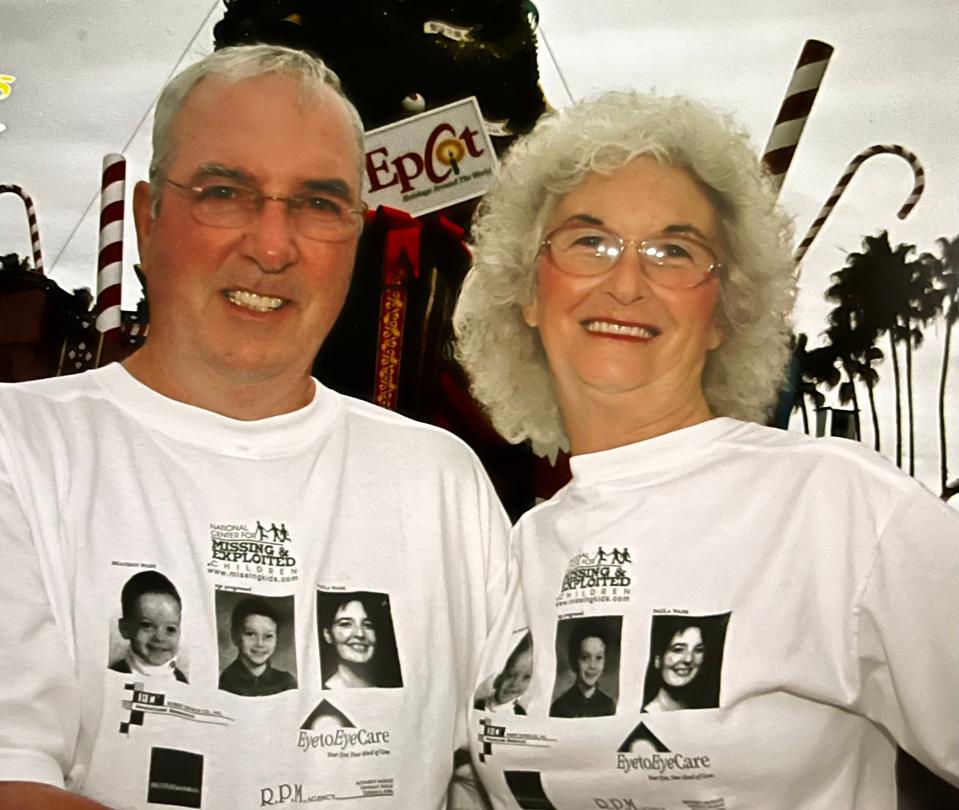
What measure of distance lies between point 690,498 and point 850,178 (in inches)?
23.8

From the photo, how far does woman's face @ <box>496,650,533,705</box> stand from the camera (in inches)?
63.7

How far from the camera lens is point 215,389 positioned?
1.66 metres

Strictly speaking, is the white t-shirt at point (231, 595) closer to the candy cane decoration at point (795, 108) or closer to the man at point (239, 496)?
the man at point (239, 496)

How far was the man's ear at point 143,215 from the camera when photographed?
168 cm

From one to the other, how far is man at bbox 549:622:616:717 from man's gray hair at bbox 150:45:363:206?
0.79 meters

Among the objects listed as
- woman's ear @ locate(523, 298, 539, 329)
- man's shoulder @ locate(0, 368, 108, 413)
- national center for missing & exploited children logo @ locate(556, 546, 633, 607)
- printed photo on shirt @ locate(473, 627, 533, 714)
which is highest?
woman's ear @ locate(523, 298, 539, 329)

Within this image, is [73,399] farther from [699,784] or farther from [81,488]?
[699,784]

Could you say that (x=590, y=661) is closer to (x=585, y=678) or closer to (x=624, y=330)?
(x=585, y=678)

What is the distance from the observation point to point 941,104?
1.84 m

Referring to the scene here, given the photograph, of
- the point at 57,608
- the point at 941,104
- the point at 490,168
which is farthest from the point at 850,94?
the point at 57,608

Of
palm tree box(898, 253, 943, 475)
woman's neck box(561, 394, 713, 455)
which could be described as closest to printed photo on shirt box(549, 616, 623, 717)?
woman's neck box(561, 394, 713, 455)

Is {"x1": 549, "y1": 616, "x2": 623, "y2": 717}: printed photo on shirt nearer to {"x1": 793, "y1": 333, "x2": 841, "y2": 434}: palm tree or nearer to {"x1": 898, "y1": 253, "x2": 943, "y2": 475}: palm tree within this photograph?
{"x1": 793, "y1": 333, "x2": 841, "y2": 434}: palm tree

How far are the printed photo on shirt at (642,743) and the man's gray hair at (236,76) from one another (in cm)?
92

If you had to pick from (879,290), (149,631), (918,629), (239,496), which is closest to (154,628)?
(149,631)
